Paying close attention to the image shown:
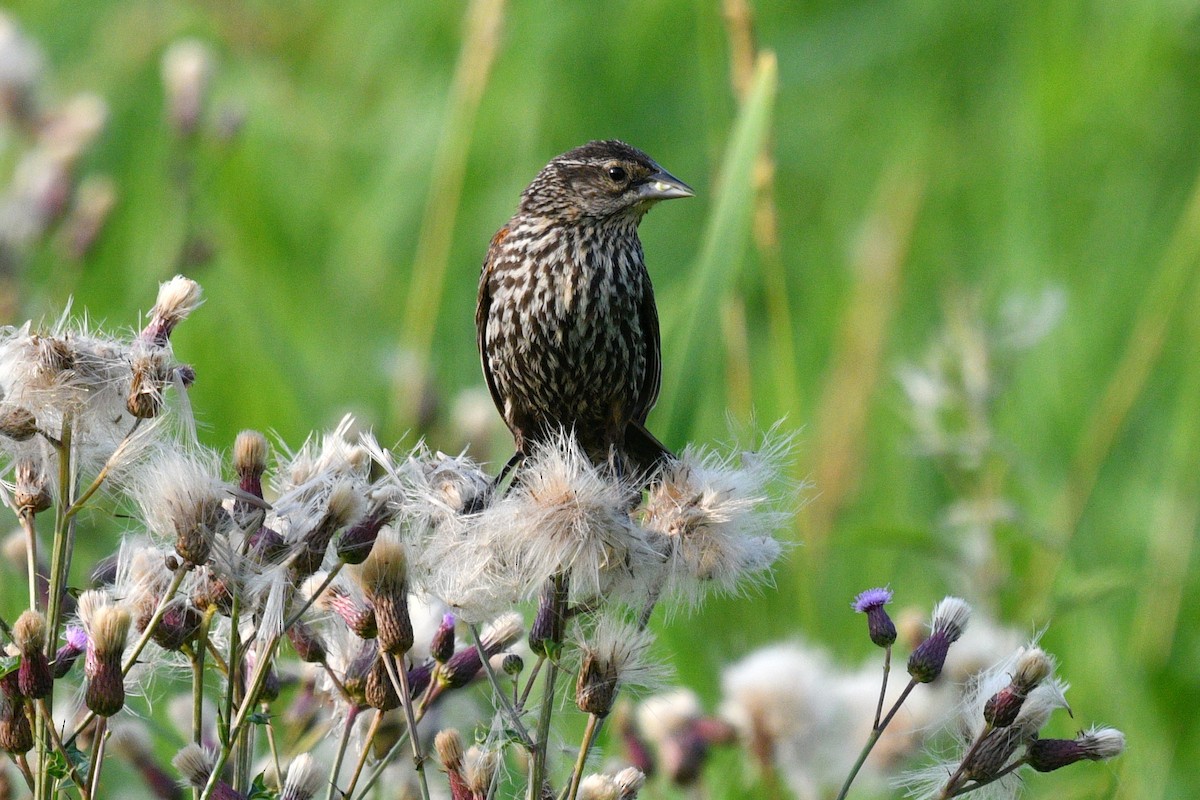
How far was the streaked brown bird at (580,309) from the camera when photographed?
3604 millimetres

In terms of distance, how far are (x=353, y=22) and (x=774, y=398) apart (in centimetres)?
371

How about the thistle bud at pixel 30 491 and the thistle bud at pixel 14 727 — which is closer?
the thistle bud at pixel 14 727

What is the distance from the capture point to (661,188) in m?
3.76

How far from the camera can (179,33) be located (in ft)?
24.9

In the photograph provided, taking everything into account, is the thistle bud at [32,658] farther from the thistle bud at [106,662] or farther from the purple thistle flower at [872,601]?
the purple thistle flower at [872,601]

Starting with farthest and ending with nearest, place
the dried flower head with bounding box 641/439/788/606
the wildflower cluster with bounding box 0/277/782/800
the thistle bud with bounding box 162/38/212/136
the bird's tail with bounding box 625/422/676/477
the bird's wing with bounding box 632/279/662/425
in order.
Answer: the thistle bud with bounding box 162/38/212/136 < the bird's wing with bounding box 632/279/662/425 < the bird's tail with bounding box 625/422/676/477 < the dried flower head with bounding box 641/439/788/606 < the wildflower cluster with bounding box 0/277/782/800

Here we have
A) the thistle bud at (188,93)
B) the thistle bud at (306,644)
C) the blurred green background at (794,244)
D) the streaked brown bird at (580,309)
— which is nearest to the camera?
the thistle bud at (306,644)

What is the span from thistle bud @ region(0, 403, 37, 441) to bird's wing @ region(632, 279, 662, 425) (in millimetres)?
1766

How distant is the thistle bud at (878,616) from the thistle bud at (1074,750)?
9.4 inches

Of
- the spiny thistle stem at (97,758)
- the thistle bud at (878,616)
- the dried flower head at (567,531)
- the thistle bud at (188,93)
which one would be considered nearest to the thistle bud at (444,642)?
the dried flower head at (567,531)

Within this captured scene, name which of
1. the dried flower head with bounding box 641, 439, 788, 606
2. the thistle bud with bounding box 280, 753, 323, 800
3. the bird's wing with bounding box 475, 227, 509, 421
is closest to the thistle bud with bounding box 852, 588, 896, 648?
the dried flower head with bounding box 641, 439, 788, 606

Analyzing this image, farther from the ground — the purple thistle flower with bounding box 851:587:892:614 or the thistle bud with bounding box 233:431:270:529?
the thistle bud with bounding box 233:431:270:529

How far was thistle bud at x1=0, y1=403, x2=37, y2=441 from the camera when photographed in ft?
6.79

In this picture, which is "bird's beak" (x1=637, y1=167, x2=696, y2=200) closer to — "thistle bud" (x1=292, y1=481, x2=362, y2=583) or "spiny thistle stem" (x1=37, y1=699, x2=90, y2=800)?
"thistle bud" (x1=292, y1=481, x2=362, y2=583)
